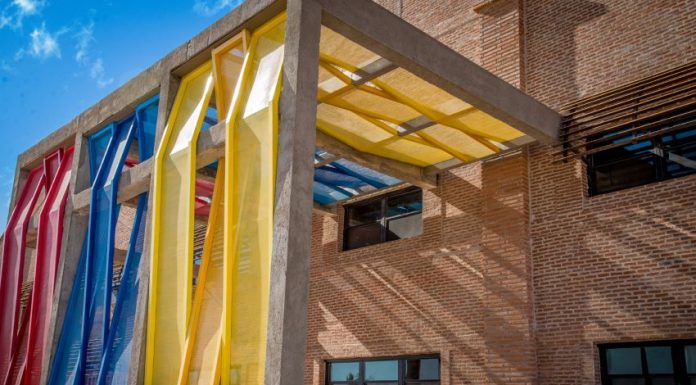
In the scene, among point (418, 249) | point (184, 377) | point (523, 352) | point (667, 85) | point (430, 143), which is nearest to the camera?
point (184, 377)

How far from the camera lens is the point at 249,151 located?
9.44m

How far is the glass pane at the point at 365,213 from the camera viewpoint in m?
15.9

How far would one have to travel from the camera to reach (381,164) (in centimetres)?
1440

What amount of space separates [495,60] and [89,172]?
8.18 metres

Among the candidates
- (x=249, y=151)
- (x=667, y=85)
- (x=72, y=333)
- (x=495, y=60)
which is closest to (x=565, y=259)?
(x=667, y=85)

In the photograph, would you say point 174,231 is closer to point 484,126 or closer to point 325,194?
point 484,126

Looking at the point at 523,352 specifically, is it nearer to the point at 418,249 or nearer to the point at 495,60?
the point at 418,249

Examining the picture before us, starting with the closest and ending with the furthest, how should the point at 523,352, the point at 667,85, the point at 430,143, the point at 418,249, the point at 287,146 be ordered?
the point at 287,146 → the point at 667,85 → the point at 523,352 → the point at 430,143 → the point at 418,249

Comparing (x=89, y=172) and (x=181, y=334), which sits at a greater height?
(x=89, y=172)

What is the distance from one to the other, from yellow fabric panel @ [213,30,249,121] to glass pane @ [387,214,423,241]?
5.79 m

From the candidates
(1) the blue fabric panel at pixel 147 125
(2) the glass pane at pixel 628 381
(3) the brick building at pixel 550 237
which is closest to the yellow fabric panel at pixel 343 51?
(3) the brick building at pixel 550 237

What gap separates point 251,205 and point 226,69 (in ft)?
8.87

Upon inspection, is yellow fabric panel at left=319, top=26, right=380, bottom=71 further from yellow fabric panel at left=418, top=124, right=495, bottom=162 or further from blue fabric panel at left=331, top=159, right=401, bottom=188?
blue fabric panel at left=331, top=159, right=401, bottom=188

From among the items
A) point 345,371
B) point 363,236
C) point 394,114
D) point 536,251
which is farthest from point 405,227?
point 536,251
